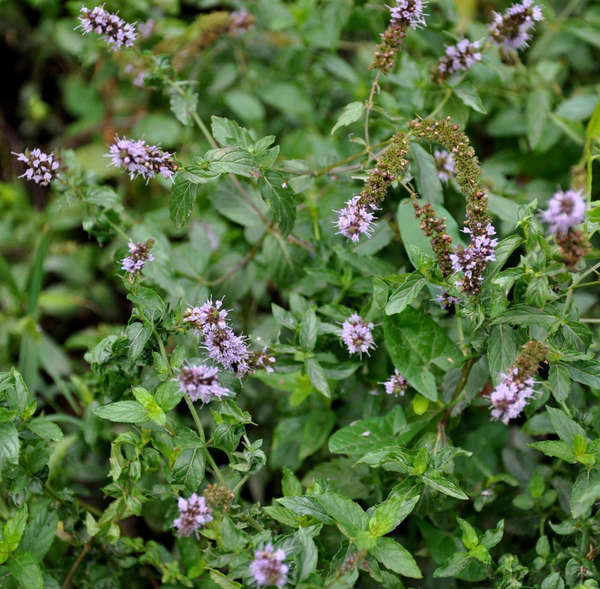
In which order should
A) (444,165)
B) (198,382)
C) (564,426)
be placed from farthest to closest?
(444,165) < (564,426) < (198,382)

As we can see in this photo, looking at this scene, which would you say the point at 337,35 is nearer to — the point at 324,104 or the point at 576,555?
the point at 324,104

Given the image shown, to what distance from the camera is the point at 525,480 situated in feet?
6.25

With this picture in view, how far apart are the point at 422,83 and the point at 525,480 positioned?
1.31 meters

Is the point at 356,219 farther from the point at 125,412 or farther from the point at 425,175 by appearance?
the point at 125,412

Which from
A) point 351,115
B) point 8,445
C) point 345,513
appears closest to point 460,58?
point 351,115

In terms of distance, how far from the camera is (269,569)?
4.02 feet

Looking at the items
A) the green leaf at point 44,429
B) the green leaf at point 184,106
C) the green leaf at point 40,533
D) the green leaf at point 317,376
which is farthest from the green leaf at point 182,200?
the green leaf at point 40,533

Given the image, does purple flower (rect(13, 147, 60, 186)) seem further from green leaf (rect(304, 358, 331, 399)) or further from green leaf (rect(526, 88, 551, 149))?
green leaf (rect(526, 88, 551, 149))

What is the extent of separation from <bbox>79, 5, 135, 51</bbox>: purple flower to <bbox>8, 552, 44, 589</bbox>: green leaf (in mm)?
1343

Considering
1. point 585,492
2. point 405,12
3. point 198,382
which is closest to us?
point 198,382

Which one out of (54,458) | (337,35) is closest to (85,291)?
(54,458)

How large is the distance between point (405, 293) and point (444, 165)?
0.68m

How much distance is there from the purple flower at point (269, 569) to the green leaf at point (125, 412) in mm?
414

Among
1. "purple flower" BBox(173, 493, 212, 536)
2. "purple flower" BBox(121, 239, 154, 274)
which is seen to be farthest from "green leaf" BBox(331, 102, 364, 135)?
"purple flower" BBox(173, 493, 212, 536)
